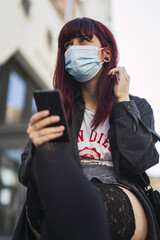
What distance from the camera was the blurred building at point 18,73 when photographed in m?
5.86

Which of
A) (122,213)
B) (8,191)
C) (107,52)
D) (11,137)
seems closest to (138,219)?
(122,213)

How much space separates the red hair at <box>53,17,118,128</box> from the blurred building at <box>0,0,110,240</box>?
4073 mm

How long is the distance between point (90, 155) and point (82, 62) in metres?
0.51

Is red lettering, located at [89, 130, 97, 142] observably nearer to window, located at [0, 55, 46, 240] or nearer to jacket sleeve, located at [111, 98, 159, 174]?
jacket sleeve, located at [111, 98, 159, 174]

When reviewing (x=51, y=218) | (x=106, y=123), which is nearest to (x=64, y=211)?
(x=51, y=218)

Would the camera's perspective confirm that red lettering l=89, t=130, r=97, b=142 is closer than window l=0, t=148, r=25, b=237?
Yes

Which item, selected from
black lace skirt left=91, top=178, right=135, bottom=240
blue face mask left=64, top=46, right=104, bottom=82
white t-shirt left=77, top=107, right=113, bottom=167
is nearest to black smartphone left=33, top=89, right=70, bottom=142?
black lace skirt left=91, top=178, right=135, bottom=240

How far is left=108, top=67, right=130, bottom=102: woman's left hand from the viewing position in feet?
4.51

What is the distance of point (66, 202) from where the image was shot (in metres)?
0.82

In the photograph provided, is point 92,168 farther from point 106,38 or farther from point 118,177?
point 106,38

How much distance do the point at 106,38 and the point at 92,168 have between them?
0.78m

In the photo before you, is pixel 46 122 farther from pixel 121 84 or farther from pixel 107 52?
pixel 107 52

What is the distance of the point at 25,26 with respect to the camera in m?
6.50

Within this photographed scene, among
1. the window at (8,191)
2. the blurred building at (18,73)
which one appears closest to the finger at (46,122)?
the blurred building at (18,73)
